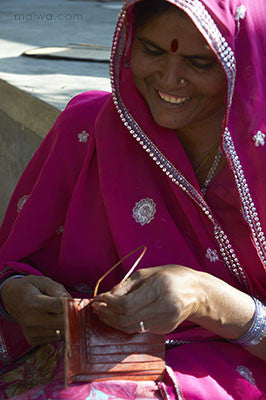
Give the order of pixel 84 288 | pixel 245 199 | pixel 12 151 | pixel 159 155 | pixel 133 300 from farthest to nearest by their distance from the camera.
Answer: pixel 12 151
pixel 84 288
pixel 159 155
pixel 245 199
pixel 133 300

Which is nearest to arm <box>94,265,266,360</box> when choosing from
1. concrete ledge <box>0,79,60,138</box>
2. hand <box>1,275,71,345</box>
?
hand <box>1,275,71,345</box>

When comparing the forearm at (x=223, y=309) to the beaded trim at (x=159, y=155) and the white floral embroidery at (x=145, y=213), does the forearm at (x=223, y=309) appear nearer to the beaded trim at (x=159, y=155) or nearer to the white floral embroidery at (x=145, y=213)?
the beaded trim at (x=159, y=155)

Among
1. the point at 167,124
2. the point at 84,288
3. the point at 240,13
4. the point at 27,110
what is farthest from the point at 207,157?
the point at 27,110

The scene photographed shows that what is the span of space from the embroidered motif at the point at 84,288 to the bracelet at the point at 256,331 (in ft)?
1.52

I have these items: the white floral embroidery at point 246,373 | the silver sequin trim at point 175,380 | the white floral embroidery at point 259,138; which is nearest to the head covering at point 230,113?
the white floral embroidery at point 259,138

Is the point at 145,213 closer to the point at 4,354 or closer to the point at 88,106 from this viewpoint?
the point at 88,106

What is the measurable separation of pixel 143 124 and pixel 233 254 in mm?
427

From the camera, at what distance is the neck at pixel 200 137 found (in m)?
1.99

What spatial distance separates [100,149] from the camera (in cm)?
208

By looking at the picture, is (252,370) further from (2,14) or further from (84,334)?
(2,14)

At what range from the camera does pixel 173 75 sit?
5.99ft

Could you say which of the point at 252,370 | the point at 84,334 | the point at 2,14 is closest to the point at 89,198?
Result: the point at 84,334

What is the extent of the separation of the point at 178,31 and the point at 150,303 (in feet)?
2.14

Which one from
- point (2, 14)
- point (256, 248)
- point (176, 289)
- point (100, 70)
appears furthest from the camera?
point (2, 14)
